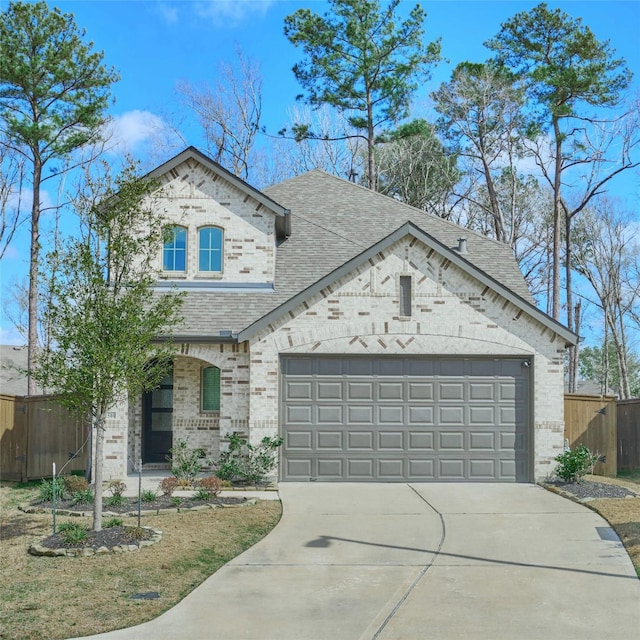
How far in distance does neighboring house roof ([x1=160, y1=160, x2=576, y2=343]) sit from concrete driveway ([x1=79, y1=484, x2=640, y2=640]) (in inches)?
197

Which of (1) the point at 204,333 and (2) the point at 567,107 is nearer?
(1) the point at 204,333

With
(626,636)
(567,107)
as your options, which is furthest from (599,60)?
(626,636)

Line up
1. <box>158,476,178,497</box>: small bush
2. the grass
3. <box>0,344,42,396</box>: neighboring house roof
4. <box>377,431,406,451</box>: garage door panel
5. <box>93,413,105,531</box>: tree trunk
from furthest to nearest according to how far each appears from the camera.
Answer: <box>0,344,42,396</box>: neighboring house roof → <box>377,431,406,451</box>: garage door panel → <box>158,476,178,497</box>: small bush → <box>93,413,105,531</box>: tree trunk → the grass

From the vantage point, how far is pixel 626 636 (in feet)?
22.7

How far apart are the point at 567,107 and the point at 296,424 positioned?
20.5m

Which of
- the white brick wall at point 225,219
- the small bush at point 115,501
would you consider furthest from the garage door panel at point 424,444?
the small bush at point 115,501

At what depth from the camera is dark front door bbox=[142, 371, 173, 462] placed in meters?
18.3

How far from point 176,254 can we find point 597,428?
10.6 meters

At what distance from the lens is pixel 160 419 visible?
1838cm

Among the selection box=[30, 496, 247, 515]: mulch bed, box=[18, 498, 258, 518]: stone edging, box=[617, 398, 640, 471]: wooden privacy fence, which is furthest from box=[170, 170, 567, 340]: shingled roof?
box=[18, 498, 258, 518]: stone edging

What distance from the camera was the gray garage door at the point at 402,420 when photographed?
16.1 metres

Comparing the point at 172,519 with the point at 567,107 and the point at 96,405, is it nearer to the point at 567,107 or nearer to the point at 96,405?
the point at 96,405

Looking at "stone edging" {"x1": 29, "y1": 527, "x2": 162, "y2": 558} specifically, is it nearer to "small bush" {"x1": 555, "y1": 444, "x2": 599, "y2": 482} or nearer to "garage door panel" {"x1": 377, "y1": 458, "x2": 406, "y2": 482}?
"garage door panel" {"x1": 377, "y1": 458, "x2": 406, "y2": 482}

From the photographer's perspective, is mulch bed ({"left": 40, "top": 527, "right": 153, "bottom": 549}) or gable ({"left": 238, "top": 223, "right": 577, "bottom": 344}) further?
gable ({"left": 238, "top": 223, "right": 577, "bottom": 344})
